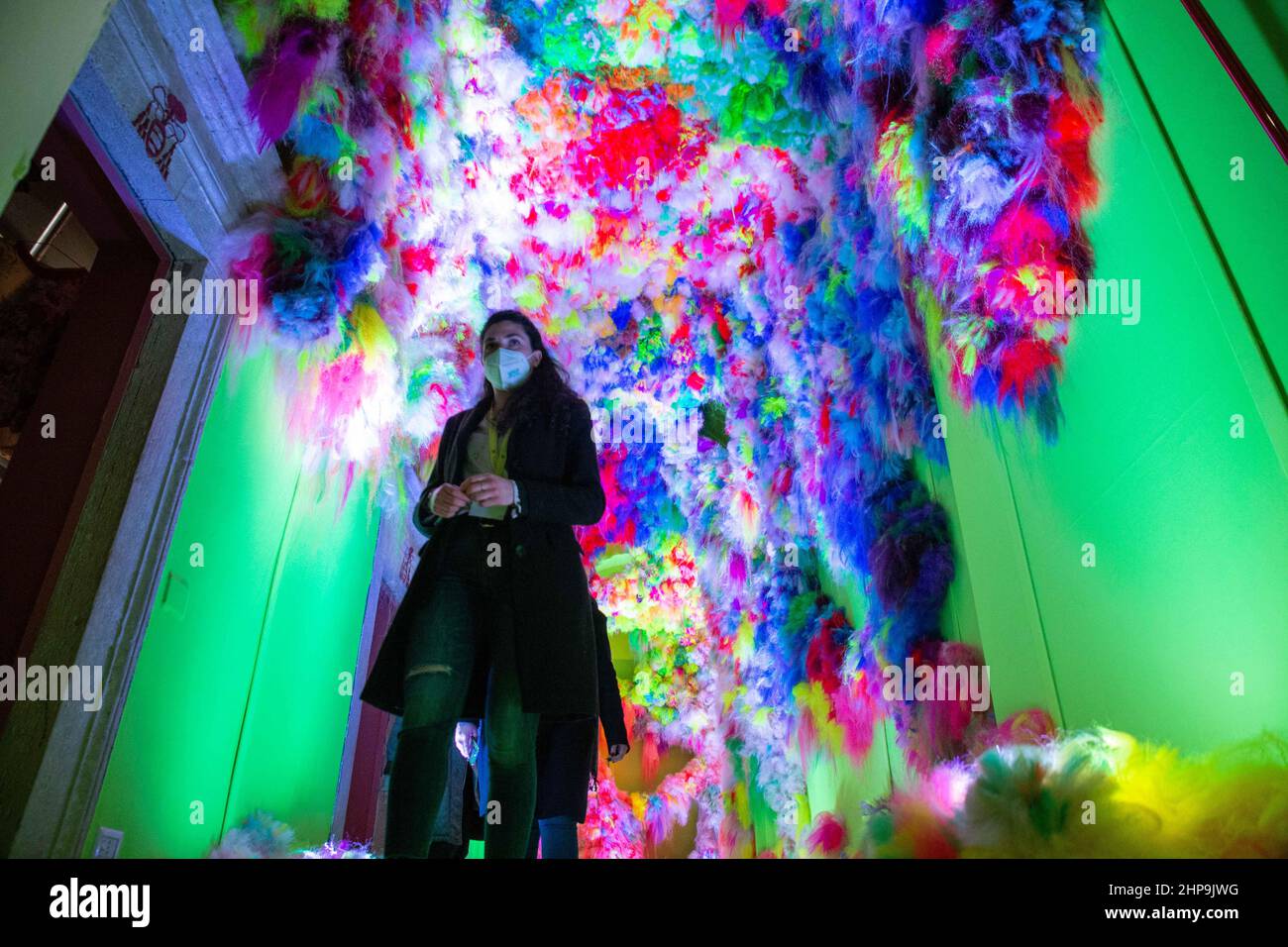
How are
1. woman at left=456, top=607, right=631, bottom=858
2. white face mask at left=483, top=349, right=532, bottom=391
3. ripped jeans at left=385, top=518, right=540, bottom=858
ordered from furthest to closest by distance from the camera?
white face mask at left=483, top=349, right=532, bottom=391, woman at left=456, top=607, right=631, bottom=858, ripped jeans at left=385, top=518, right=540, bottom=858

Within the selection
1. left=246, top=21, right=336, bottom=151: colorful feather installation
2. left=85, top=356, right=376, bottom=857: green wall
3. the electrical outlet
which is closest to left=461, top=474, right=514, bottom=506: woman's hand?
left=85, top=356, right=376, bottom=857: green wall

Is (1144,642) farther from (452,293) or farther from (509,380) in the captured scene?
(452,293)

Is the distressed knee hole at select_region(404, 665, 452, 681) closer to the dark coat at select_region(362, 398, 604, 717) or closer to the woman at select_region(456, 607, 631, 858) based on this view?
the dark coat at select_region(362, 398, 604, 717)

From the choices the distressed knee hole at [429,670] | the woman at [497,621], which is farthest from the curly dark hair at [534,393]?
the distressed knee hole at [429,670]

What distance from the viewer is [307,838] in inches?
100

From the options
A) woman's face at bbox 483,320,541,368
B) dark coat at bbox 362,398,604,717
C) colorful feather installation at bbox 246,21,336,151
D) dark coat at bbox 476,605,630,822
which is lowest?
dark coat at bbox 476,605,630,822

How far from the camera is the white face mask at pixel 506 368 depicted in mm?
1974

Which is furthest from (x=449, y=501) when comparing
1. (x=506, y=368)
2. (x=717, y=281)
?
(x=717, y=281)

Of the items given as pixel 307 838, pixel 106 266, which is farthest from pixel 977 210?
pixel 307 838

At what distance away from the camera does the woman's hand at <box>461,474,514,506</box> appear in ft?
5.44

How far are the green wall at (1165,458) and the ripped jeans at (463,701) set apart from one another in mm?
1112

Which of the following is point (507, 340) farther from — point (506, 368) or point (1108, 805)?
point (1108, 805)

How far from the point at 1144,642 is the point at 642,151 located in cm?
261

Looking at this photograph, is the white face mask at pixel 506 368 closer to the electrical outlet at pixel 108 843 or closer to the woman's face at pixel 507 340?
the woman's face at pixel 507 340
